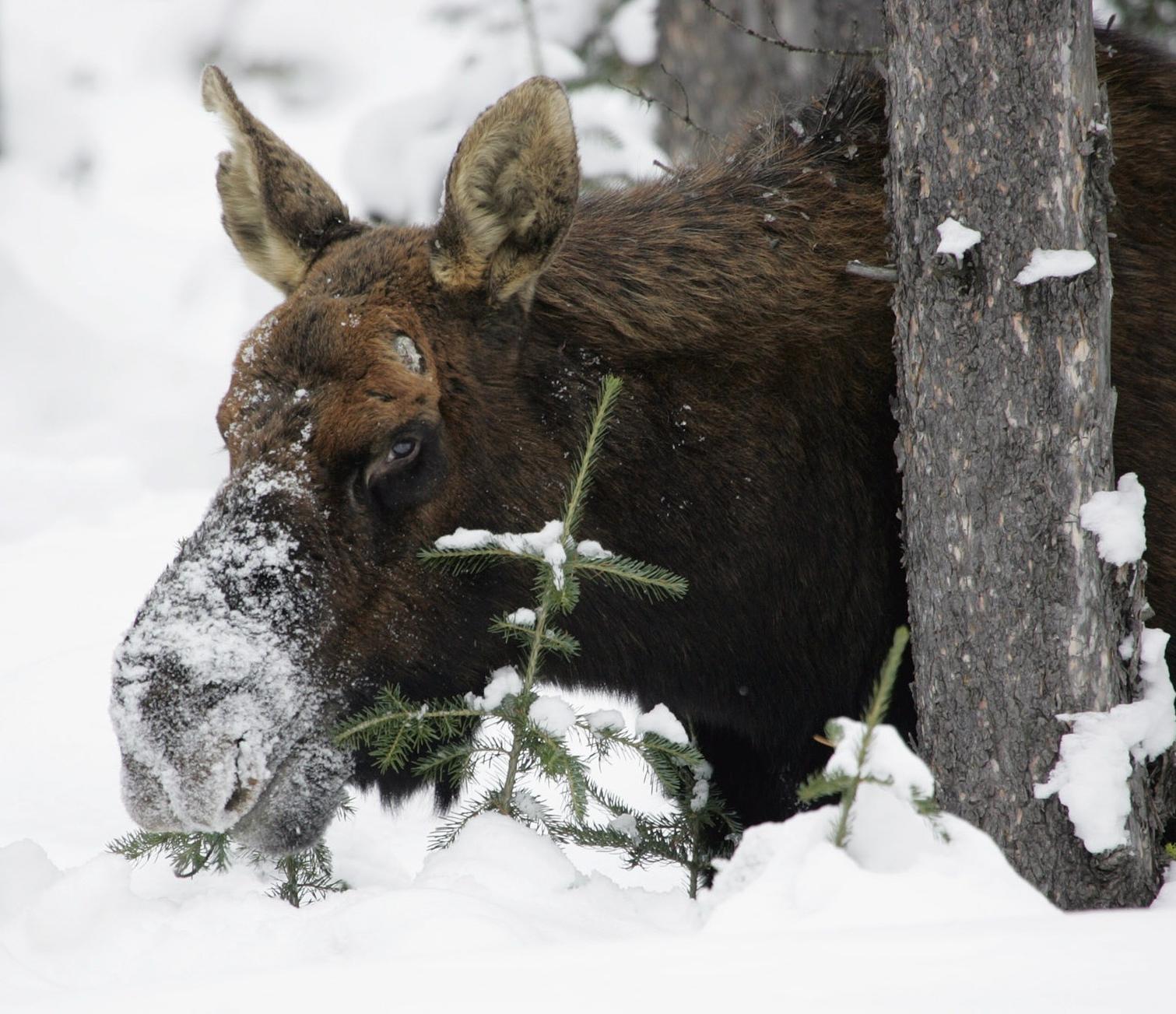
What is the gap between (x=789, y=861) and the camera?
2.10 meters

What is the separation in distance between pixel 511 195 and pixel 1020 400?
139 cm

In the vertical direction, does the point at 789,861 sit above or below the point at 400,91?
below

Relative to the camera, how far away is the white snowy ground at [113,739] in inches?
68.8

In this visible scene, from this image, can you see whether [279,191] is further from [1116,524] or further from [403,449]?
[1116,524]

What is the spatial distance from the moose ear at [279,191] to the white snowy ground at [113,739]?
1.38 meters

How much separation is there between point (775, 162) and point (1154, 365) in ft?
4.08

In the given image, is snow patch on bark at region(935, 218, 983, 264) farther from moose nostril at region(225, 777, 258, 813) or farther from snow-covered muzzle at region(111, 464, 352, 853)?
moose nostril at region(225, 777, 258, 813)

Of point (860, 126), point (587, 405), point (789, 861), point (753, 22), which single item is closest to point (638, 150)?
point (753, 22)

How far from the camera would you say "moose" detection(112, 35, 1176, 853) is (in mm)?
2969

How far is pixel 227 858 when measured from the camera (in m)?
3.45

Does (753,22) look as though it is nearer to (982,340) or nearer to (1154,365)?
(1154,365)

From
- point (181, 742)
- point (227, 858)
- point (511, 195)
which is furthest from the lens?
point (227, 858)

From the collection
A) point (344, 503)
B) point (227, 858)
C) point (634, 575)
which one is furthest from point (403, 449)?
point (227, 858)

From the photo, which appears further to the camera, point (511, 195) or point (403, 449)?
point (511, 195)
